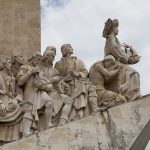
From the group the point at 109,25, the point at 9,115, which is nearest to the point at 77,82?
the point at 9,115

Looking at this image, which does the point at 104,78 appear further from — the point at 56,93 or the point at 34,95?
the point at 34,95

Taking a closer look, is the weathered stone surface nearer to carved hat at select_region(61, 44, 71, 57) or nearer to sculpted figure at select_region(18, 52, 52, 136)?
sculpted figure at select_region(18, 52, 52, 136)

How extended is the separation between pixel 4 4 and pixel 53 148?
4.22m

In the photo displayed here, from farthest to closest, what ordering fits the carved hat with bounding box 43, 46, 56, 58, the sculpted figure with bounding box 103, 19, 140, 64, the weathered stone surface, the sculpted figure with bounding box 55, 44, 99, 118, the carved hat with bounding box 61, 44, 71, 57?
1. the sculpted figure with bounding box 103, 19, 140, 64
2. the carved hat with bounding box 61, 44, 71, 57
3. the carved hat with bounding box 43, 46, 56, 58
4. the sculpted figure with bounding box 55, 44, 99, 118
5. the weathered stone surface

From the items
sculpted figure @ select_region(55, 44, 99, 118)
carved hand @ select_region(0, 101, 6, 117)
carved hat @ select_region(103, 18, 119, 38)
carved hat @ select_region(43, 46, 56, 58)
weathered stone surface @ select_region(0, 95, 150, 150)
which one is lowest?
weathered stone surface @ select_region(0, 95, 150, 150)

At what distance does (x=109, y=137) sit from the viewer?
11867 mm

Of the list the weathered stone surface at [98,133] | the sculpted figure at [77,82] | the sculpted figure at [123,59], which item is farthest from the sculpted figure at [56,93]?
the sculpted figure at [123,59]

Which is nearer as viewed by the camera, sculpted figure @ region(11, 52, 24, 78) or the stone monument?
the stone monument

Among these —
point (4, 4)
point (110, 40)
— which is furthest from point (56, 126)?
point (4, 4)

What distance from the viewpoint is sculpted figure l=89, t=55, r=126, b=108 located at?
499 inches

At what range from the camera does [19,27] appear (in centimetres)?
1416

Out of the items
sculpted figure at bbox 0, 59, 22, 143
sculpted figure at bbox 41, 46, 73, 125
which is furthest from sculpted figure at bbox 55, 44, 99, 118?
sculpted figure at bbox 0, 59, 22, 143

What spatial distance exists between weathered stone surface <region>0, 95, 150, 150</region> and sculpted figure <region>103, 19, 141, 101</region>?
1.92 feet

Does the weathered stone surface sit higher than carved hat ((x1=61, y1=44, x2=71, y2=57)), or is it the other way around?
carved hat ((x1=61, y1=44, x2=71, y2=57))
